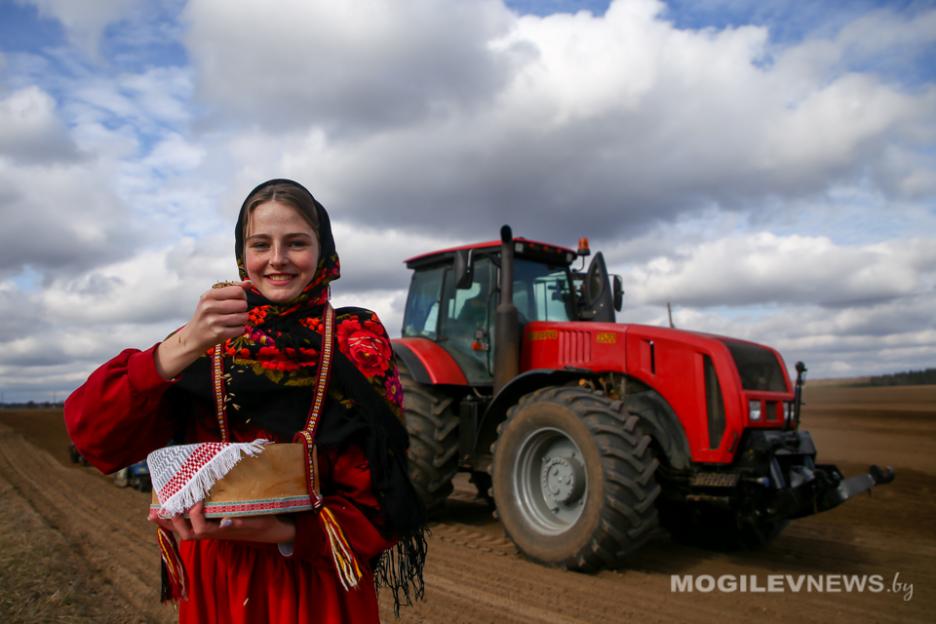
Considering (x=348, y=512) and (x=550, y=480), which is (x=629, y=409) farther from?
(x=348, y=512)

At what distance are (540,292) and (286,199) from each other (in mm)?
5248

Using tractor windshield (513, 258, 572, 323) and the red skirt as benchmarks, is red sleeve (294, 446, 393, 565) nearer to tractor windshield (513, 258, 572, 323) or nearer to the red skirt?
the red skirt

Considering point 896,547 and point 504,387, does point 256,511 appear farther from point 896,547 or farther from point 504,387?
point 896,547

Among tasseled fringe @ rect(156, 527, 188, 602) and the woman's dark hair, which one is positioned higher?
the woman's dark hair

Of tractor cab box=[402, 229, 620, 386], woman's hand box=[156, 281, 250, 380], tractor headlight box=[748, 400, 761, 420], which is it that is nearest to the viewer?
woman's hand box=[156, 281, 250, 380]

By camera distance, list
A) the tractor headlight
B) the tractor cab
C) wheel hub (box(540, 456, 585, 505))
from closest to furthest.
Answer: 1. the tractor headlight
2. wheel hub (box(540, 456, 585, 505))
3. the tractor cab

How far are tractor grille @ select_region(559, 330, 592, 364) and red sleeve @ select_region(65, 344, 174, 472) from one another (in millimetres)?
4584

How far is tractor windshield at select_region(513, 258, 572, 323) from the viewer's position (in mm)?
6695

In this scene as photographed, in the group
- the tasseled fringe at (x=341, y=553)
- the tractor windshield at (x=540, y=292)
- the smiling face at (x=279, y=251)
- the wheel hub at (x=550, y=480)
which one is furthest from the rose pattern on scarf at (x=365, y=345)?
the tractor windshield at (x=540, y=292)

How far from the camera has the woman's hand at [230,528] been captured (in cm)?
136

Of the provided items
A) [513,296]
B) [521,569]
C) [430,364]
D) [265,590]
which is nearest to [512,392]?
[430,364]

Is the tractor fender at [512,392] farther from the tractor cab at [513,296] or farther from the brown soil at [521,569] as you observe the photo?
the brown soil at [521,569]

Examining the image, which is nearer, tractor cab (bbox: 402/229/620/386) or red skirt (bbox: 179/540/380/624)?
red skirt (bbox: 179/540/380/624)

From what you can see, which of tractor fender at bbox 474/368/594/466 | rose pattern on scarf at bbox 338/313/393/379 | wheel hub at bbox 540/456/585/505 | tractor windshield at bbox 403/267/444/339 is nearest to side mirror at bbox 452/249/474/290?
tractor fender at bbox 474/368/594/466
